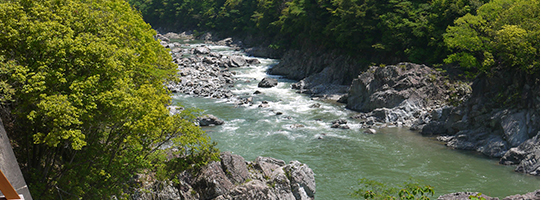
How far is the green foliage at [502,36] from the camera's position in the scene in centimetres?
2880

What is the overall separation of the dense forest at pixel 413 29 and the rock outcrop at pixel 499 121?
139 centimetres

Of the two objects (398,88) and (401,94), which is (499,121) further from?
(398,88)

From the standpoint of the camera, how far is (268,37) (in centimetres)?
7538

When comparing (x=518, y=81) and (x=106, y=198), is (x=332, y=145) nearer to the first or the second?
(x=518, y=81)

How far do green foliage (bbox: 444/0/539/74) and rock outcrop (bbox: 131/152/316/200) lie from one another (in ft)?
59.9

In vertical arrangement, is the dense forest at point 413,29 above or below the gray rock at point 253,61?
above

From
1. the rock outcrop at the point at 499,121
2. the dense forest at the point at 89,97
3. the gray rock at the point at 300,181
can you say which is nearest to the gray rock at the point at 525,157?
the rock outcrop at the point at 499,121

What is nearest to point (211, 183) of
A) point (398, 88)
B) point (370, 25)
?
point (398, 88)

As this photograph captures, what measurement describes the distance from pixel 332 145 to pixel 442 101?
479 inches

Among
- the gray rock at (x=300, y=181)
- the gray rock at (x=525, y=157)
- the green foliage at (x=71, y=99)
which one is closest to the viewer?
the green foliage at (x=71, y=99)

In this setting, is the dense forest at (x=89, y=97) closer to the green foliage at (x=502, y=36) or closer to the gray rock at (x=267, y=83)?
the green foliage at (x=502, y=36)

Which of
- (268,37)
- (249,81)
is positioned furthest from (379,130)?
(268,37)

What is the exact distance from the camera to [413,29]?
4334 centimetres

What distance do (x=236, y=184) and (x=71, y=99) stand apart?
8.41m
